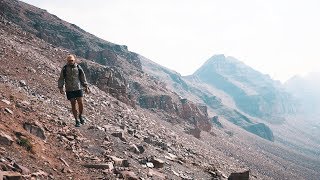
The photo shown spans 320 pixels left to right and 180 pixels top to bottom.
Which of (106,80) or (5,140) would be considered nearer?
(5,140)

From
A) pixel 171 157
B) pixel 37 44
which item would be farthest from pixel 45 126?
pixel 37 44

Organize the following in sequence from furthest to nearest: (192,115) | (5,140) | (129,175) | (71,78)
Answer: (192,115) → (71,78) → (129,175) → (5,140)

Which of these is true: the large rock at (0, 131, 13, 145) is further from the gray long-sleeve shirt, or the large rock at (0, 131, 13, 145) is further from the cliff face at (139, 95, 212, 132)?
the cliff face at (139, 95, 212, 132)

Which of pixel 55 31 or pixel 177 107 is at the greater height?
pixel 55 31

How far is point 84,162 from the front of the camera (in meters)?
12.1

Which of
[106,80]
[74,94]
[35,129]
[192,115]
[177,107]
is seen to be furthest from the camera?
[192,115]

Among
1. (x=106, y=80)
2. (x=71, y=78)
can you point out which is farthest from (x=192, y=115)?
(x=71, y=78)

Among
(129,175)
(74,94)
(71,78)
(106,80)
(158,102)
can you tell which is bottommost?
(158,102)

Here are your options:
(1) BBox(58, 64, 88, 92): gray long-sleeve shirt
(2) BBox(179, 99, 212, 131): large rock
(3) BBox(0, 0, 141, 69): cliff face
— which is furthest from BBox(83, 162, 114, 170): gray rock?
(2) BBox(179, 99, 212, 131): large rock

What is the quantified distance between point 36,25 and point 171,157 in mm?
64525

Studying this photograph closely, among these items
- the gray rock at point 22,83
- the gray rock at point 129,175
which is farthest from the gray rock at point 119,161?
the gray rock at point 22,83

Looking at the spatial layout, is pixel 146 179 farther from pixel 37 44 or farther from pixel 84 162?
pixel 37 44

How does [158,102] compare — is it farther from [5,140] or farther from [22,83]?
[5,140]

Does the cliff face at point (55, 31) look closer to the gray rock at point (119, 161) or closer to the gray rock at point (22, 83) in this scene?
the gray rock at point (22, 83)
